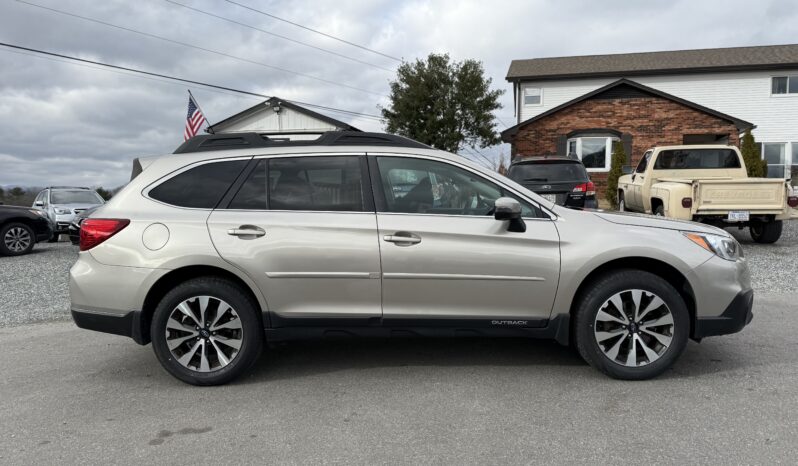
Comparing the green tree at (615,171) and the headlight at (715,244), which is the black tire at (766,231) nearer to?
the headlight at (715,244)

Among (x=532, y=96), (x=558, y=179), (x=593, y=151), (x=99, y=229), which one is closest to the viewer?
(x=99, y=229)

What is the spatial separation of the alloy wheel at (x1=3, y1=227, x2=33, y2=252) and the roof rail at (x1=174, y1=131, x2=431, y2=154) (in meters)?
9.98

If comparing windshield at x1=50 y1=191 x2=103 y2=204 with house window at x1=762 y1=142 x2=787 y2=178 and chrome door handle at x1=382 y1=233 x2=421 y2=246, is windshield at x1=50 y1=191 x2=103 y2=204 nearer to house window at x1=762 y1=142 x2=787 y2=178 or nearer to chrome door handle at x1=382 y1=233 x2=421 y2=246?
chrome door handle at x1=382 y1=233 x2=421 y2=246

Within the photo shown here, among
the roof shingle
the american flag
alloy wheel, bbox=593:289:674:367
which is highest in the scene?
the roof shingle

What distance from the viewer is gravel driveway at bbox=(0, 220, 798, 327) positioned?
6793 millimetres

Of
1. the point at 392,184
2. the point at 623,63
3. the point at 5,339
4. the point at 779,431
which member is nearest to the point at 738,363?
→ the point at 779,431

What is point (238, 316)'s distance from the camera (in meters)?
3.90

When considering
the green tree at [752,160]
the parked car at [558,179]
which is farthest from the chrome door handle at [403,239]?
the green tree at [752,160]

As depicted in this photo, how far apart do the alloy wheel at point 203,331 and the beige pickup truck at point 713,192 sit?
8.07 metres

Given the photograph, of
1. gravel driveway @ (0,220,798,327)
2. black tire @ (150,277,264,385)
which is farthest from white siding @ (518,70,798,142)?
black tire @ (150,277,264,385)

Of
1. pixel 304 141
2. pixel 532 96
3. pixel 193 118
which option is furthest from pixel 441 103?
pixel 304 141

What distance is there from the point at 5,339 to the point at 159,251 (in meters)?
3.00

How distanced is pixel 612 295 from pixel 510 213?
928 millimetres

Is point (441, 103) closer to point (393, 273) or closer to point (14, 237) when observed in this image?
point (14, 237)
